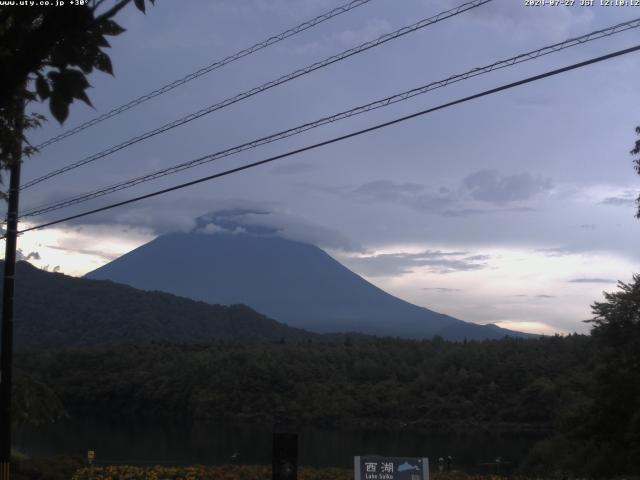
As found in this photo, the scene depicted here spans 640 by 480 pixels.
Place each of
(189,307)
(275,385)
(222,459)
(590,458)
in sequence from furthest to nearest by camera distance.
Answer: (189,307), (275,385), (222,459), (590,458)

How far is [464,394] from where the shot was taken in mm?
67000

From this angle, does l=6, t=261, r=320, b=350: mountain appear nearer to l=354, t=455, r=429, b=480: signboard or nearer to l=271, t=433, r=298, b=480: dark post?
l=354, t=455, r=429, b=480: signboard

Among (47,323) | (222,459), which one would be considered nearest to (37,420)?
(222,459)

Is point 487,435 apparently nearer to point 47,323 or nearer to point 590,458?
point 590,458

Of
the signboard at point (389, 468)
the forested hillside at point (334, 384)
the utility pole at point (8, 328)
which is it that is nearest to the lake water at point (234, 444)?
the forested hillside at point (334, 384)

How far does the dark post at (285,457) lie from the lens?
344 inches

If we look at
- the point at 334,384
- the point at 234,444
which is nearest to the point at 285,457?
the point at 234,444

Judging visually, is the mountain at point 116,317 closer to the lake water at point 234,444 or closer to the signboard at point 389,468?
the lake water at point 234,444

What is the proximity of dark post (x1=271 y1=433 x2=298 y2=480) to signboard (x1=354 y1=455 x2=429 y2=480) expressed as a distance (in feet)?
4.45

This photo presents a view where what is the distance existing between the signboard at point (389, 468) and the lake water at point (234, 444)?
757 inches

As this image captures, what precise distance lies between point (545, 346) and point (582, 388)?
19114mm

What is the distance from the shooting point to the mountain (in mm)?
157000

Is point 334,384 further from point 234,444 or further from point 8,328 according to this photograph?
point 8,328

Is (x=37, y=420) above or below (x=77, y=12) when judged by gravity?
below
